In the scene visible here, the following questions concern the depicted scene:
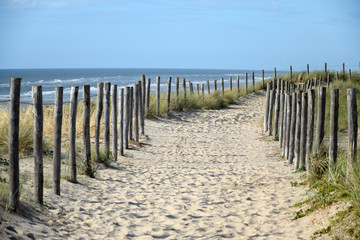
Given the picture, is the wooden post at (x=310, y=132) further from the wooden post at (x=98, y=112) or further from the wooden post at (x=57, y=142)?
the wooden post at (x=57, y=142)

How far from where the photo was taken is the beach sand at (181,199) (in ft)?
16.4

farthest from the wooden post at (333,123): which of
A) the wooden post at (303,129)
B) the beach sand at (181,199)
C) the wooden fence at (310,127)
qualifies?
the wooden post at (303,129)

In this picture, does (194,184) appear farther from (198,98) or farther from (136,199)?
(198,98)

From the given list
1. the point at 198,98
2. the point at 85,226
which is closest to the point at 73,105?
the point at 85,226

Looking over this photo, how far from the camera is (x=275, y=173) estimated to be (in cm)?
810

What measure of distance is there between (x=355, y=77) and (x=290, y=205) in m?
27.8

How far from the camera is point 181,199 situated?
6520mm

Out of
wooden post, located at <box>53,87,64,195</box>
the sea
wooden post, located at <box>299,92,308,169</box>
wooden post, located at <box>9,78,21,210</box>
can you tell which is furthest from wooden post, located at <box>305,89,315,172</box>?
the sea

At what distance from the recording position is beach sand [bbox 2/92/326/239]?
500 centimetres

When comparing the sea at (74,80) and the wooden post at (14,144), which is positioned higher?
the sea at (74,80)

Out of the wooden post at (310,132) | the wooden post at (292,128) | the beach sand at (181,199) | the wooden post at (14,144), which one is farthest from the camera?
the wooden post at (292,128)

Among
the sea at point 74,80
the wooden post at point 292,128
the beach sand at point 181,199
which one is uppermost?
the sea at point 74,80

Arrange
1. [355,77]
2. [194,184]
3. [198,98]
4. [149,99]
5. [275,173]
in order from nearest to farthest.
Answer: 1. [194,184]
2. [275,173]
3. [149,99]
4. [198,98]
5. [355,77]

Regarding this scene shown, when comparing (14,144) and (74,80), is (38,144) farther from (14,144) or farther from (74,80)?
(74,80)
